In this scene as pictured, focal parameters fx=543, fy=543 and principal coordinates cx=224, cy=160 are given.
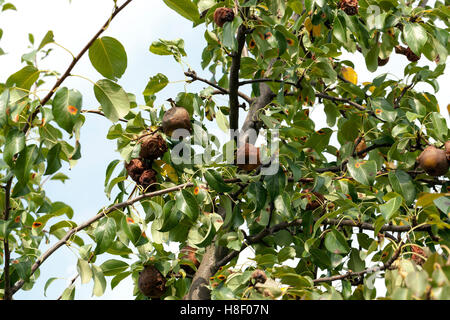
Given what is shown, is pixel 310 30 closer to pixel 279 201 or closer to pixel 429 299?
pixel 279 201

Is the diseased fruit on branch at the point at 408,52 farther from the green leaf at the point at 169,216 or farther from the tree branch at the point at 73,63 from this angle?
the tree branch at the point at 73,63

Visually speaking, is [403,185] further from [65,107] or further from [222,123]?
[65,107]

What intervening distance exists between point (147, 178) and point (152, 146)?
167 mm

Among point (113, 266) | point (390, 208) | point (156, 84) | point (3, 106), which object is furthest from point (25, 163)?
point (390, 208)

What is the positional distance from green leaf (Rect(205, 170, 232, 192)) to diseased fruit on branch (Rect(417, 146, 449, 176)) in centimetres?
97

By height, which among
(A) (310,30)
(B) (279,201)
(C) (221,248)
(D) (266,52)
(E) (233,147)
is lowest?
(C) (221,248)

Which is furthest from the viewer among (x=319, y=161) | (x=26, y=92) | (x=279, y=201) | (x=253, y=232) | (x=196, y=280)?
(x=319, y=161)

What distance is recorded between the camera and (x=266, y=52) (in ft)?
9.91

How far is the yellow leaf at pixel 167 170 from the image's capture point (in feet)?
9.18

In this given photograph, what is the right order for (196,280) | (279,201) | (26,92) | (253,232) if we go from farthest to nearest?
(253,232), (196,280), (279,201), (26,92)

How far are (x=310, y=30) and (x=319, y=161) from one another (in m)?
0.80

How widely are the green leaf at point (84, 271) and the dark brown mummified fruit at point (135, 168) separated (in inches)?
19.8

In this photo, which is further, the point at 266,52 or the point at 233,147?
the point at 266,52
